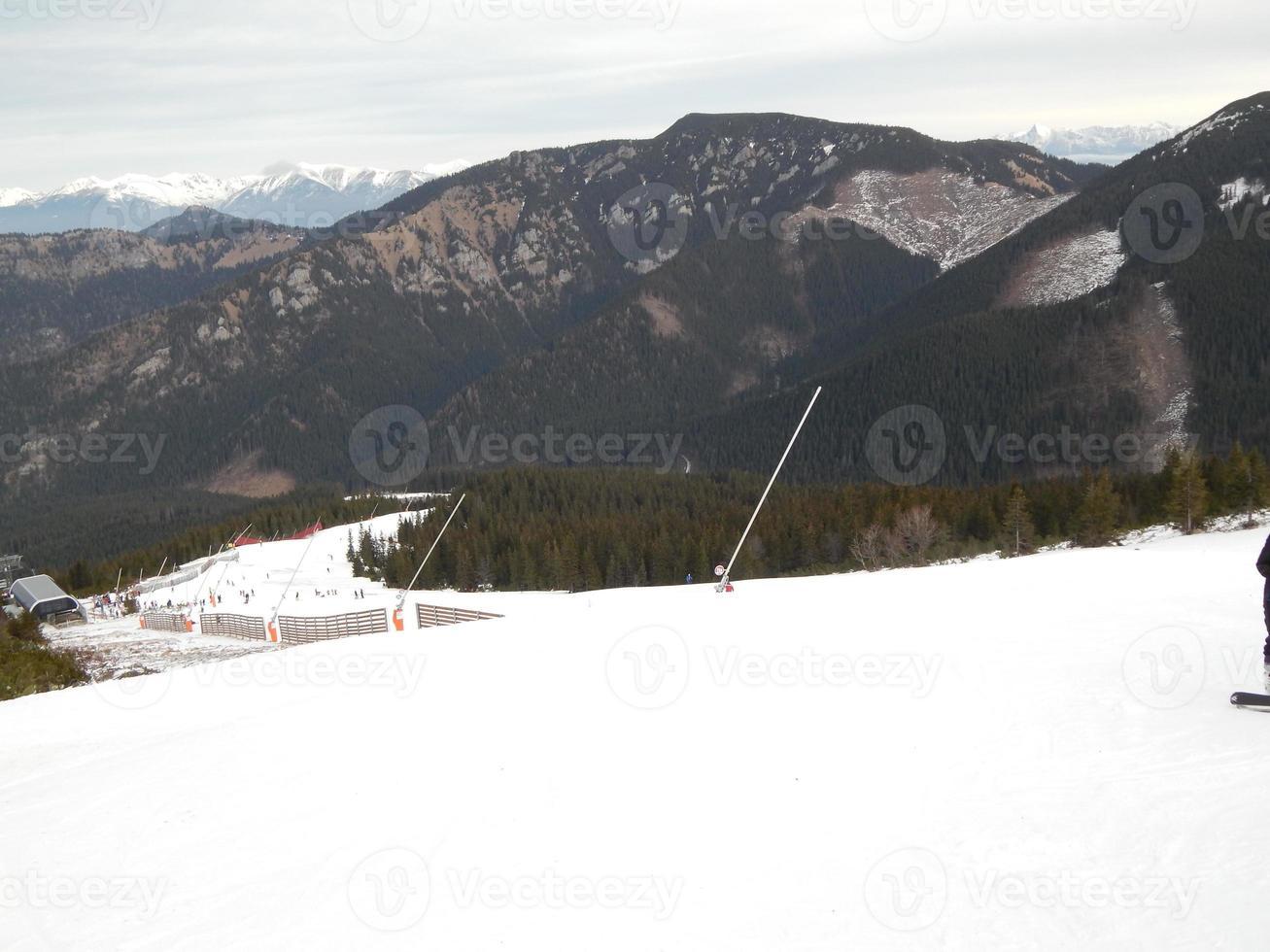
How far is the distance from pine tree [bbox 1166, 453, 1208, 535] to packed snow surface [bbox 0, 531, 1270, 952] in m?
40.6

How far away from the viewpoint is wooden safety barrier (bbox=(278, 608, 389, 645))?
129 ft

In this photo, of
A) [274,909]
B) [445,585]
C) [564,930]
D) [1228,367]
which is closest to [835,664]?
[564,930]

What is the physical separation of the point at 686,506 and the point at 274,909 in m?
94.1

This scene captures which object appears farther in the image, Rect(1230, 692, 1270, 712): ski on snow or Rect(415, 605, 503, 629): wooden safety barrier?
Rect(415, 605, 503, 629): wooden safety barrier

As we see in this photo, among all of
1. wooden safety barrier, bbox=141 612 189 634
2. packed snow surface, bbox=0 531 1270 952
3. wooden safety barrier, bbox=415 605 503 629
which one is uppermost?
packed snow surface, bbox=0 531 1270 952

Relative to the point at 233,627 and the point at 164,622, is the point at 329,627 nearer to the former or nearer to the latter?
the point at 233,627

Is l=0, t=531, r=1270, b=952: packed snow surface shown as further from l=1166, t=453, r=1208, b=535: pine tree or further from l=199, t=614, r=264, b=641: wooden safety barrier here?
l=1166, t=453, r=1208, b=535: pine tree

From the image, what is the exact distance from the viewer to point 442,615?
3284 cm

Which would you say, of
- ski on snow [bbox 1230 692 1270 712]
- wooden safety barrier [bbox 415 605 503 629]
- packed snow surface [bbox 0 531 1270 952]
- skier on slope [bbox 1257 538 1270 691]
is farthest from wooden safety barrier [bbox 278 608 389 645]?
skier on slope [bbox 1257 538 1270 691]

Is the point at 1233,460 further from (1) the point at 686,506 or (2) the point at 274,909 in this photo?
(2) the point at 274,909

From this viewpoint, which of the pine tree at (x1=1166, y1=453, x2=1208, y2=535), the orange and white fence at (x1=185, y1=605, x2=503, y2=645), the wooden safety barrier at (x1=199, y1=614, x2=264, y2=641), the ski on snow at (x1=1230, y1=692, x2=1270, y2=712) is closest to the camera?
the ski on snow at (x1=1230, y1=692, x2=1270, y2=712)

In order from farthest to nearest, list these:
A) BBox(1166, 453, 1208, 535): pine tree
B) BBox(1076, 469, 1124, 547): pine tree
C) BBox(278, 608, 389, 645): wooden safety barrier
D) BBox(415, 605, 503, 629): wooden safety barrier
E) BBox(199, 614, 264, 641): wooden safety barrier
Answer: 1. BBox(1076, 469, 1124, 547): pine tree
2. BBox(1166, 453, 1208, 535): pine tree
3. BBox(199, 614, 264, 641): wooden safety barrier
4. BBox(278, 608, 389, 645): wooden safety barrier
5. BBox(415, 605, 503, 629): wooden safety barrier

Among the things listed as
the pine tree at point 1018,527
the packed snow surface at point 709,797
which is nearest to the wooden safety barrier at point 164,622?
the packed snow surface at point 709,797

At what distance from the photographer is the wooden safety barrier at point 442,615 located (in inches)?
1231
